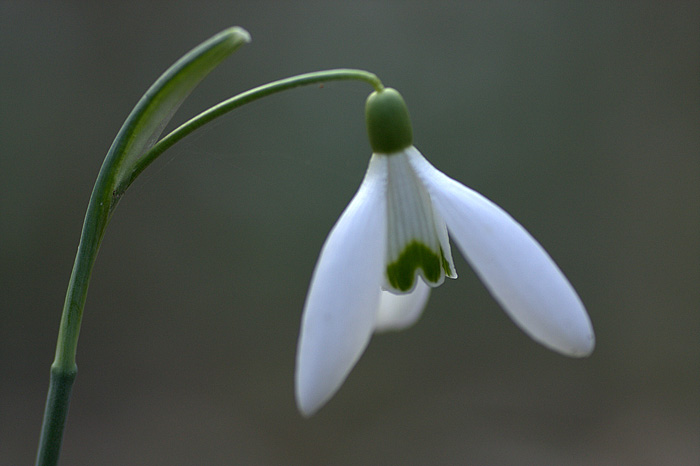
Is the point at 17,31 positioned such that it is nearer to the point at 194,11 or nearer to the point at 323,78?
the point at 194,11

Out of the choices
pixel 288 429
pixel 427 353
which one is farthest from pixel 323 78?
pixel 427 353

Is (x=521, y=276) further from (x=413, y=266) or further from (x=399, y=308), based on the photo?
(x=399, y=308)

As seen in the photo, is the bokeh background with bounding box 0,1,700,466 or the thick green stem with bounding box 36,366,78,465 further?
the bokeh background with bounding box 0,1,700,466

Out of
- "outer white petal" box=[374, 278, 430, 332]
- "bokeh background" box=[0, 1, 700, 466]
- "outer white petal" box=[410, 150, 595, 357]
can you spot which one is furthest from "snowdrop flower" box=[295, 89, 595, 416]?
"bokeh background" box=[0, 1, 700, 466]

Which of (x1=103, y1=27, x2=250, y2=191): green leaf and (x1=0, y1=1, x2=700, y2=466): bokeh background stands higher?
(x1=0, y1=1, x2=700, y2=466): bokeh background

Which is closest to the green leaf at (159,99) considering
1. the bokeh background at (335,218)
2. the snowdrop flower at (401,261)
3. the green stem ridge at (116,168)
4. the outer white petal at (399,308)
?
the green stem ridge at (116,168)

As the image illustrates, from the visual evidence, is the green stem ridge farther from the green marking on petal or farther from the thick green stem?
the green marking on petal

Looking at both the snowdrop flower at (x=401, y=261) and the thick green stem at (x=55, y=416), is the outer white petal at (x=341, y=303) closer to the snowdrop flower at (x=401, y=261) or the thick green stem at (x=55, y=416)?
the snowdrop flower at (x=401, y=261)
